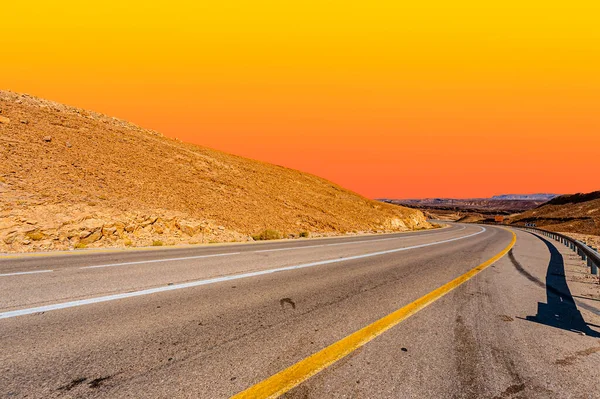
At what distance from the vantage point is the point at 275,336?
11.5 ft

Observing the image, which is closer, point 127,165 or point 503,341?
point 503,341

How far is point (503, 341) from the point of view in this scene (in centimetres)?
362

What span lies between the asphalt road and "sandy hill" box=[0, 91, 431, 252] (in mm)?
8212

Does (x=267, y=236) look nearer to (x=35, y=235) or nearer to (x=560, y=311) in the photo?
(x=35, y=235)

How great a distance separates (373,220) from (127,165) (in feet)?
87.7

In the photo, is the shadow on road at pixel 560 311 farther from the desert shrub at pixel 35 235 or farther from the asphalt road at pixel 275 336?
the desert shrub at pixel 35 235

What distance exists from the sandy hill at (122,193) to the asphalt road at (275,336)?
8.21m

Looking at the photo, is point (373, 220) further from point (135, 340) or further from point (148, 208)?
point (135, 340)

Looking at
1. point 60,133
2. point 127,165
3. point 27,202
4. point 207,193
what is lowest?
point 27,202

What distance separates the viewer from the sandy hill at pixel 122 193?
14.1m

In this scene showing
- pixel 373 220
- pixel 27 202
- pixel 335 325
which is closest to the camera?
pixel 335 325

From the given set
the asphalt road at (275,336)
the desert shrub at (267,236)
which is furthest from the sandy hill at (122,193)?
the asphalt road at (275,336)

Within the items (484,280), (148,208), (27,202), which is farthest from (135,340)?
(148,208)

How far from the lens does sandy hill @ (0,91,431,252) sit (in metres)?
14.1
